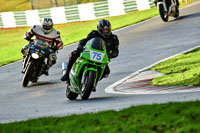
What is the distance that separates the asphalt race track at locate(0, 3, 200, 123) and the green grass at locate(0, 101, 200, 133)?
4.52 feet

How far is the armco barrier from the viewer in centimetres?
3231

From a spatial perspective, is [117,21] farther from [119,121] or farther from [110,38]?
[119,121]

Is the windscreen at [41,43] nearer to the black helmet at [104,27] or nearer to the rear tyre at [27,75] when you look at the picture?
the rear tyre at [27,75]

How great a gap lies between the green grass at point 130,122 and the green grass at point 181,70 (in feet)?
13.3

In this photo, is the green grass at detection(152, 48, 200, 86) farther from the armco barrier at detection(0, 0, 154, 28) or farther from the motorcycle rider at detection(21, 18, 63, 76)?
the armco barrier at detection(0, 0, 154, 28)

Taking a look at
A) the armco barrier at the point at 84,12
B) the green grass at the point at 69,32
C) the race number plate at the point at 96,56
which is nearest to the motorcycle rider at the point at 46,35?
the race number plate at the point at 96,56

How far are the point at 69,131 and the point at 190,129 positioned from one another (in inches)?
69.9

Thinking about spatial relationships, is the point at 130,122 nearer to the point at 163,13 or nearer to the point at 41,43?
the point at 41,43

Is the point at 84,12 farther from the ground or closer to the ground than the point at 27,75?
closer to the ground

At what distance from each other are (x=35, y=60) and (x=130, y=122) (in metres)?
8.83

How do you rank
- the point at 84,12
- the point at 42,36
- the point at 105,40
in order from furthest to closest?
1. the point at 84,12
2. the point at 42,36
3. the point at 105,40

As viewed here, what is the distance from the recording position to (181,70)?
43.0ft

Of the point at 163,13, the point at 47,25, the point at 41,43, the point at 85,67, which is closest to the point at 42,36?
the point at 41,43

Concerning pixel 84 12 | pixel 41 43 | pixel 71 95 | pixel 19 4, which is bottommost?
pixel 19 4
